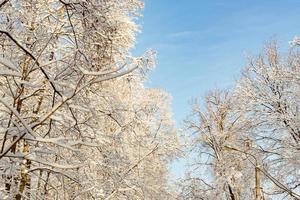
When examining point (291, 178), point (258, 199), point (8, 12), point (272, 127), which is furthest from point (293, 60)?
point (8, 12)

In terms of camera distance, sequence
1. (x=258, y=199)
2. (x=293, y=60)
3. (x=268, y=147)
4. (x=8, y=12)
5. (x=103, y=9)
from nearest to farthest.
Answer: (x=103, y=9) < (x=8, y=12) < (x=258, y=199) < (x=268, y=147) < (x=293, y=60)

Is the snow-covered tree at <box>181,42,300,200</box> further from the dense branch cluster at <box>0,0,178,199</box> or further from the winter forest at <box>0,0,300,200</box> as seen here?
the dense branch cluster at <box>0,0,178,199</box>

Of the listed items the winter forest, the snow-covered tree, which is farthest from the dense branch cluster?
the snow-covered tree

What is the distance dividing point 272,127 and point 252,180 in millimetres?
1753

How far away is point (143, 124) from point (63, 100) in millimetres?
4261

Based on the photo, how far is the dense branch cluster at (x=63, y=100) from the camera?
1.88 metres

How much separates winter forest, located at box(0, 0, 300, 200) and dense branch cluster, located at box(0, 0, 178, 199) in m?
0.02

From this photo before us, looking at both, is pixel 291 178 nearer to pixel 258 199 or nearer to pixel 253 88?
pixel 253 88

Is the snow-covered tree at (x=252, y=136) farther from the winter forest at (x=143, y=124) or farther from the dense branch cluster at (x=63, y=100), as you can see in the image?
the dense branch cluster at (x=63, y=100)

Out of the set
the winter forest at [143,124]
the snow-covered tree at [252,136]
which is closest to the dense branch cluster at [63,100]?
the winter forest at [143,124]

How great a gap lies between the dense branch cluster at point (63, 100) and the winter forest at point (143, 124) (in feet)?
0.08

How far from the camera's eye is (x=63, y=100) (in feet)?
5.44

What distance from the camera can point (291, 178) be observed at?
1087 centimetres

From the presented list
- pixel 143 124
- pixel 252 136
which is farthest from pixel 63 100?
pixel 252 136
